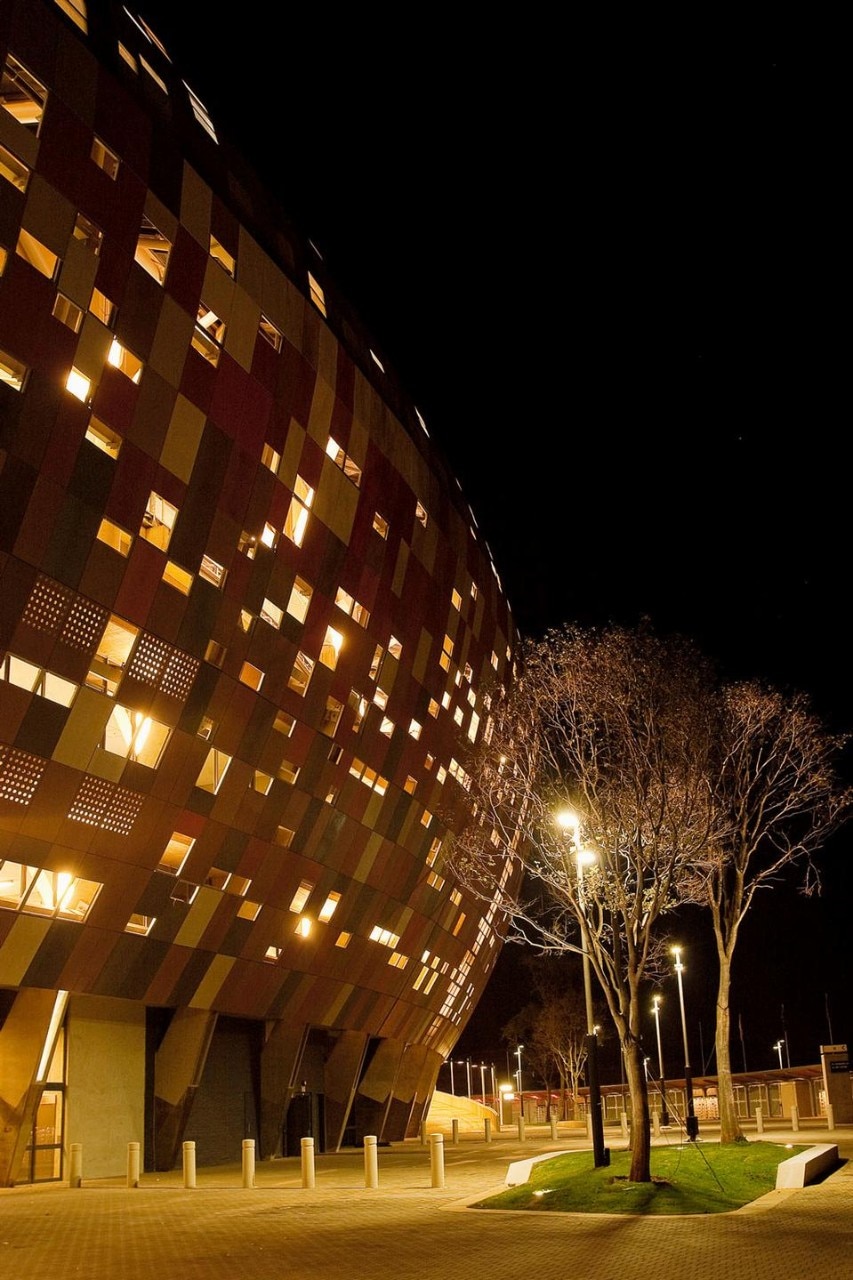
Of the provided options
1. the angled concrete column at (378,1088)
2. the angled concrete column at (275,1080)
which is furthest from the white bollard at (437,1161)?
the angled concrete column at (378,1088)

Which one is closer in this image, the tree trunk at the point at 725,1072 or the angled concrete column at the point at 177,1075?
the tree trunk at the point at 725,1072

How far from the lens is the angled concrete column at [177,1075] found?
1210 inches

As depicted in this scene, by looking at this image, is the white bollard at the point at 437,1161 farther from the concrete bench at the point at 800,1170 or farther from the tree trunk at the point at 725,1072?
the tree trunk at the point at 725,1072

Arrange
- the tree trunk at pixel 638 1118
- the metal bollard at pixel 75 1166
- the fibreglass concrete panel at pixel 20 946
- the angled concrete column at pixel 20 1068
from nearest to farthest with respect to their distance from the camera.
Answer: the tree trunk at pixel 638 1118 → the fibreglass concrete panel at pixel 20 946 → the metal bollard at pixel 75 1166 → the angled concrete column at pixel 20 1068

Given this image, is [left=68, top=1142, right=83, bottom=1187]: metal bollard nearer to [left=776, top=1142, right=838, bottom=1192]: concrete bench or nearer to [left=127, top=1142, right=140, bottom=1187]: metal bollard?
[left=127, top=1142, right=140, bottom=1187]: metal bollard

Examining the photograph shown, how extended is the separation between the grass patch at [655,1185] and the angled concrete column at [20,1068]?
1093 cm

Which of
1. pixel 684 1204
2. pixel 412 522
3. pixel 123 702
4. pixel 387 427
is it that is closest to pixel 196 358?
pixel 123 702

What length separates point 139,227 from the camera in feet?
77.0

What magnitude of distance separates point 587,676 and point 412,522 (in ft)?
44.2

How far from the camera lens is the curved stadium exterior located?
22.0m

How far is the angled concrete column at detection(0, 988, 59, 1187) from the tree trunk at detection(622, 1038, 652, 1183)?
1276 cm

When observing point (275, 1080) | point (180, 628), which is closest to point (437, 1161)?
point (180, 628)

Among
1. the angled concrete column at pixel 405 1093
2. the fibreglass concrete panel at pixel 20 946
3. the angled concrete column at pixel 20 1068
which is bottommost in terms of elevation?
the angled concrete column at pixel 405 1093

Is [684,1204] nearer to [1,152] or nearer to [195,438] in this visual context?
[195,438]
